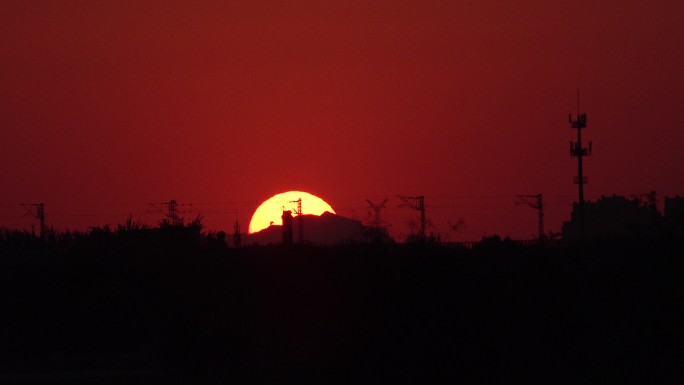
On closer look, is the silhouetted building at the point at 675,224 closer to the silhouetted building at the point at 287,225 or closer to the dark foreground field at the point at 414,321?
the dark foreground field at the point at 414,321

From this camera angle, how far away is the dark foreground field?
73.9 feet

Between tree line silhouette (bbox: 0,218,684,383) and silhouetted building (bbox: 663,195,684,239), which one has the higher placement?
silhouetted building (bbox: 663,195,684,239)

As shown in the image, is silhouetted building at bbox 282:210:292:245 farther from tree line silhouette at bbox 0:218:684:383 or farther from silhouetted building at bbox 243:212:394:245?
tree line silhouette at bbox 0:218:684:383

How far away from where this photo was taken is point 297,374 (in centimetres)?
2264

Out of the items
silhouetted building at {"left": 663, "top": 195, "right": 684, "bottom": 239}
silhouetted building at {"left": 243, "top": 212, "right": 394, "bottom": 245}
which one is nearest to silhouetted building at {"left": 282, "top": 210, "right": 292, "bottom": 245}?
silhouetted building at {"left": 243, "top": 212, "right": 394, "bottom": 245}

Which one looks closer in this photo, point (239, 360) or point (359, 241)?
point (239, 360)

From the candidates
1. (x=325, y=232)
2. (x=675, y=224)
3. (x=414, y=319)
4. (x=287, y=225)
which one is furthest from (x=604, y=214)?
(x=414, y=319)

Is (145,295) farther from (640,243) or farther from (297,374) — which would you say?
(640,243)

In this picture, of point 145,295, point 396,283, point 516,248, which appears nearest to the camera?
point 396,283

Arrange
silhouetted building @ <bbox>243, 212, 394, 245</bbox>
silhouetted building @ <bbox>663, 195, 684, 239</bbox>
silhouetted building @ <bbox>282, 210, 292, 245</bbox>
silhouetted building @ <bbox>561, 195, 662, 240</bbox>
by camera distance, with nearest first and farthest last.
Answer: silhouetted building @ <bbox>663, 195, 684, 239</bbox> → silhouetted building @ <bbox>243, 212, 394, 245</bbox> → silhouetted building @ <bbox>282, 210, 292, 245</bbox> → silhouetted building @ <bbox>561, 195, 662, 240</bbox>

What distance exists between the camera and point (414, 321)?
23141mm

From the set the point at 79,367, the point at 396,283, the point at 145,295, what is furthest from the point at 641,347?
the point at 145,295

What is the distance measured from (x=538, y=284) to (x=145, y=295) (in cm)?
1231

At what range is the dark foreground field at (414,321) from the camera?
73.9 ft
